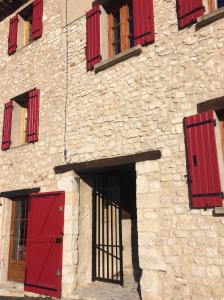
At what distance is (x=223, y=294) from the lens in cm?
411

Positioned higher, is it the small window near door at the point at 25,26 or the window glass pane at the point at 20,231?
the small window near door at the point at 25,26

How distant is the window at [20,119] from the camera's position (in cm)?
748

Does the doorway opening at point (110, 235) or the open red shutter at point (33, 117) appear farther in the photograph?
the open red shutter at point (33, 117)

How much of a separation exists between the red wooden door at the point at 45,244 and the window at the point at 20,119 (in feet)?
5.91

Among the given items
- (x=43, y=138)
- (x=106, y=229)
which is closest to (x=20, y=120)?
(x=43, y=138)

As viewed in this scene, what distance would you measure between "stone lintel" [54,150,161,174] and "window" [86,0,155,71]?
2055 millimetres

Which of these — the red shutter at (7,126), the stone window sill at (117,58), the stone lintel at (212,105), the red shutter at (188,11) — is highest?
the red shutter at (188,11)

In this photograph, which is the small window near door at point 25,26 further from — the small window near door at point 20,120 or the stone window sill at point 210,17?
the stone window sill at point 210,17

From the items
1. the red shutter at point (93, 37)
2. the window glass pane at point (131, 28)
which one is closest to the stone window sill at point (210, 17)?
the window glass pane at point (131, 28)

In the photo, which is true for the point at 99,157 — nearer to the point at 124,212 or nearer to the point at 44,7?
the point at 124,212

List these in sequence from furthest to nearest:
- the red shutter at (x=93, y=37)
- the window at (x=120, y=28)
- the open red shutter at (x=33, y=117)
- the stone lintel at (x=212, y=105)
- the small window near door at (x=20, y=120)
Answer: the small window near door at (x=20, y=120) < the open red shutter at (x=33, y=117) < the red shutter at (x=93, y=37) < the window at (x=120, y=28) < the stone lintel at (x=212, y=105)

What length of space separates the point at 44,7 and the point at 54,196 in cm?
509

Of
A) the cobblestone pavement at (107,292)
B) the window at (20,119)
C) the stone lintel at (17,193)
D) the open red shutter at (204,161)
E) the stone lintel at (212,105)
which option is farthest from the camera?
the window at (20,119)

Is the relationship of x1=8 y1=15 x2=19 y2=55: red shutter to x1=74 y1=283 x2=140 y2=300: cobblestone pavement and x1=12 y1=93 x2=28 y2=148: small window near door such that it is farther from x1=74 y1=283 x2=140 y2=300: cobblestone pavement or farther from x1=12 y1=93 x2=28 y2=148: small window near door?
x1=74 y1=283 x2=140 y2=300: cobblestone pavement
